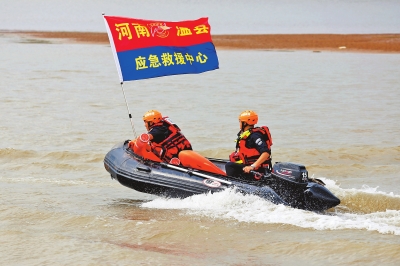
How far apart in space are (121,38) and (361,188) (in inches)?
156

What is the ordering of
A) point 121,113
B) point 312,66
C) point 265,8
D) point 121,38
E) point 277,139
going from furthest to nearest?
point 265,8, point 312,66, point 121,113, point 277,139, point 121,38

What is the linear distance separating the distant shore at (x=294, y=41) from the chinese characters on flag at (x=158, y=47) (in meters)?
25.7

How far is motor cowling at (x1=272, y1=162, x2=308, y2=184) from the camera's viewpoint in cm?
915

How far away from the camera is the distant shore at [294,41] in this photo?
3794 centimetres

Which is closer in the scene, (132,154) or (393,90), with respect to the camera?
(132,154)

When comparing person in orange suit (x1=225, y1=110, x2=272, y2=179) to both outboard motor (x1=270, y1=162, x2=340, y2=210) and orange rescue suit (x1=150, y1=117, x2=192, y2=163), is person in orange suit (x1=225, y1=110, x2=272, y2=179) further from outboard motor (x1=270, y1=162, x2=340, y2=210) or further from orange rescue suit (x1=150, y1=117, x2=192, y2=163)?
orange rescue suit (x1=150, y1=117, x2=192, y2=163)

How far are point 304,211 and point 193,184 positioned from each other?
4.69ft

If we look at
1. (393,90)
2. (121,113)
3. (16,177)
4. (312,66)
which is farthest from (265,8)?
(16,177)

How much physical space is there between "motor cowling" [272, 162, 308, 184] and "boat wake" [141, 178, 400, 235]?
368 millimetres

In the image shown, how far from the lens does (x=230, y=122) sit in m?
16.8

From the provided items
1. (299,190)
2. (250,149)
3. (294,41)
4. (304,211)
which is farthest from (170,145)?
(294,41)

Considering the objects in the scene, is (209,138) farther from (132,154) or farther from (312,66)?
(312,66)

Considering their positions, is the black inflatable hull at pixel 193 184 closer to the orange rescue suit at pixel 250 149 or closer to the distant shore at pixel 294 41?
the orange rescue suit at pixel 250 149

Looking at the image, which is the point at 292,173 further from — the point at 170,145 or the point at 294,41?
the point at 294,41
